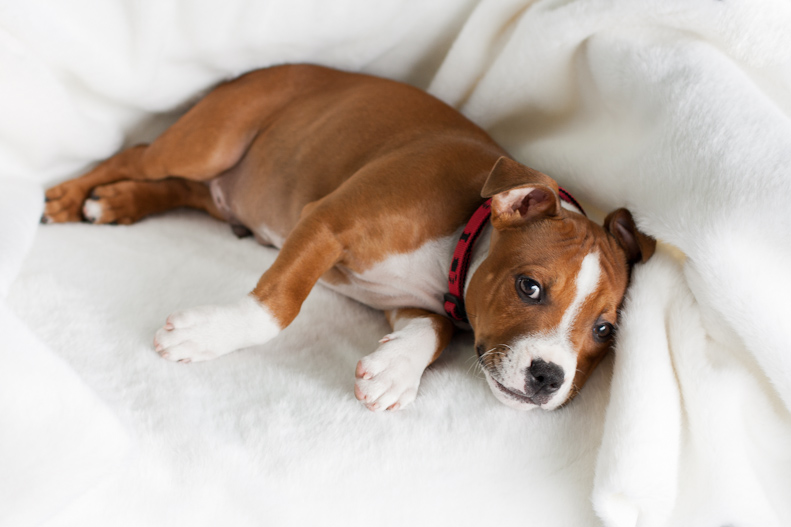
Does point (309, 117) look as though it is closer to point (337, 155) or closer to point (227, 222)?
point (337, 155)

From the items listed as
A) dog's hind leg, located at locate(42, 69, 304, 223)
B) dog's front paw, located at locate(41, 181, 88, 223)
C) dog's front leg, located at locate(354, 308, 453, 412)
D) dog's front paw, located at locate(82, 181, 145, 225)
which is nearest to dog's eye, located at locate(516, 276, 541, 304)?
dog's front leg, located at locate(354, 308, 453, 412)

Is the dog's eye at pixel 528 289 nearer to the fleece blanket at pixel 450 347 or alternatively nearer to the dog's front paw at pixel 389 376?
the fleece blanket at pixel 450 347

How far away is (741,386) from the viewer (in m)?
1.86

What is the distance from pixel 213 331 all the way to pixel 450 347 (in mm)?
973

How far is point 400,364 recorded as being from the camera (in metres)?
2.08

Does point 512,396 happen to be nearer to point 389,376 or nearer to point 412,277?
point 389,376

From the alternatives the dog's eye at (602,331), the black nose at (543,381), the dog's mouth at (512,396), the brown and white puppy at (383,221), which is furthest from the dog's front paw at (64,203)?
the dog's eye at (602,331)

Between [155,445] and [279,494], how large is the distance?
0.36 meters

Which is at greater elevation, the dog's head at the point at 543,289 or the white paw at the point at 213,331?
the dog's head at the point at 543,289

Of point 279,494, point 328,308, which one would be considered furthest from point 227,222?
point 279,494

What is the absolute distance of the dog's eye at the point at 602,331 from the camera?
2221 mm

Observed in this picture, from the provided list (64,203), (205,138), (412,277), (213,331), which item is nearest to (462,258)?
(412,277)

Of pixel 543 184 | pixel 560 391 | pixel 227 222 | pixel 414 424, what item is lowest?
pixel 227 222

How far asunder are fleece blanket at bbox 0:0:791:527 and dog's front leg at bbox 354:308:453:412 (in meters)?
0.06
